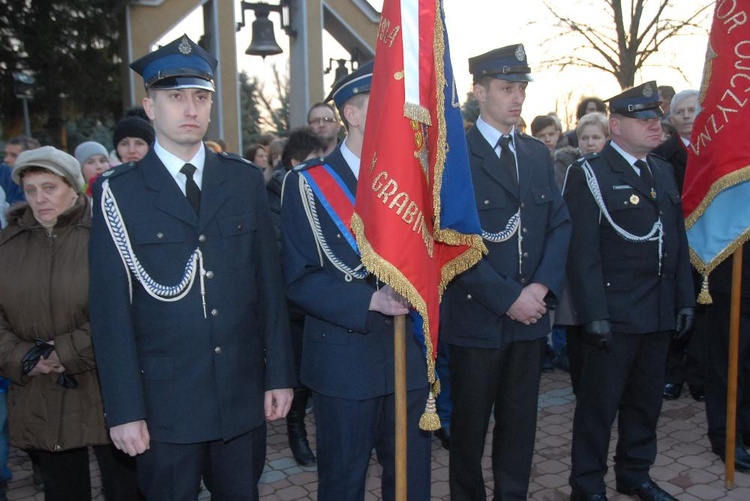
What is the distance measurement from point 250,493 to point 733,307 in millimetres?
2981

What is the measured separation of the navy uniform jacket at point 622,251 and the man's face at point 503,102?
24.8 inches

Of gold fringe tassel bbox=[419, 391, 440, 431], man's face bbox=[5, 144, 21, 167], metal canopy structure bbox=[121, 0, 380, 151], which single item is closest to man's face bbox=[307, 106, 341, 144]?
gold fringe tassel bbox=[419, 391, 440, 431]

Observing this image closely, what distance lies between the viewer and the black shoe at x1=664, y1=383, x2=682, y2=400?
605 centimetres

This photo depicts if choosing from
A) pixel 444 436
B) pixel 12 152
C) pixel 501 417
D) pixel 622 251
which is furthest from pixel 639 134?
pixel 12 152

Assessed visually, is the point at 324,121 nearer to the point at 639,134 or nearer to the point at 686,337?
the point at 639,134

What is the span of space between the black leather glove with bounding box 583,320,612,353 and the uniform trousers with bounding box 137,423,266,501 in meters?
1.81

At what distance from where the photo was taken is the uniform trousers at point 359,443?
3000 millimetres

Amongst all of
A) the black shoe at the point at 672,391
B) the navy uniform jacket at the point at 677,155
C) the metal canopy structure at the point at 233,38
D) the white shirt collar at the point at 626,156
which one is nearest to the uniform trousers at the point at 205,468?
the white shirt collar at the point at 626,156

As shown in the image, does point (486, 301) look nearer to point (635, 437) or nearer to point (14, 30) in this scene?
point (635, 437)

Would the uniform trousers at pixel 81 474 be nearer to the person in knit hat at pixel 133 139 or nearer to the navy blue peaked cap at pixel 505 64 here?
the person in knit hat at pixel 133 139

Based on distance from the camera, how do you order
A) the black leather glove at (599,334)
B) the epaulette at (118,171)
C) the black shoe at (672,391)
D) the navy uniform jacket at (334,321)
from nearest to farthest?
the epaulette at (118,171) < the navy uniform jacket at (334,321) < the black leather glove at (599,334) < the black shoe at (672,391)

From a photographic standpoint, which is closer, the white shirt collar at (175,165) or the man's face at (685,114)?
the white shirt collar at (175,165)

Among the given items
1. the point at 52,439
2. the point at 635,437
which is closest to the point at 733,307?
the point at 635,437

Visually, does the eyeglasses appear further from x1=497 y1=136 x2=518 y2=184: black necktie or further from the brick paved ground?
the brick paved ground
